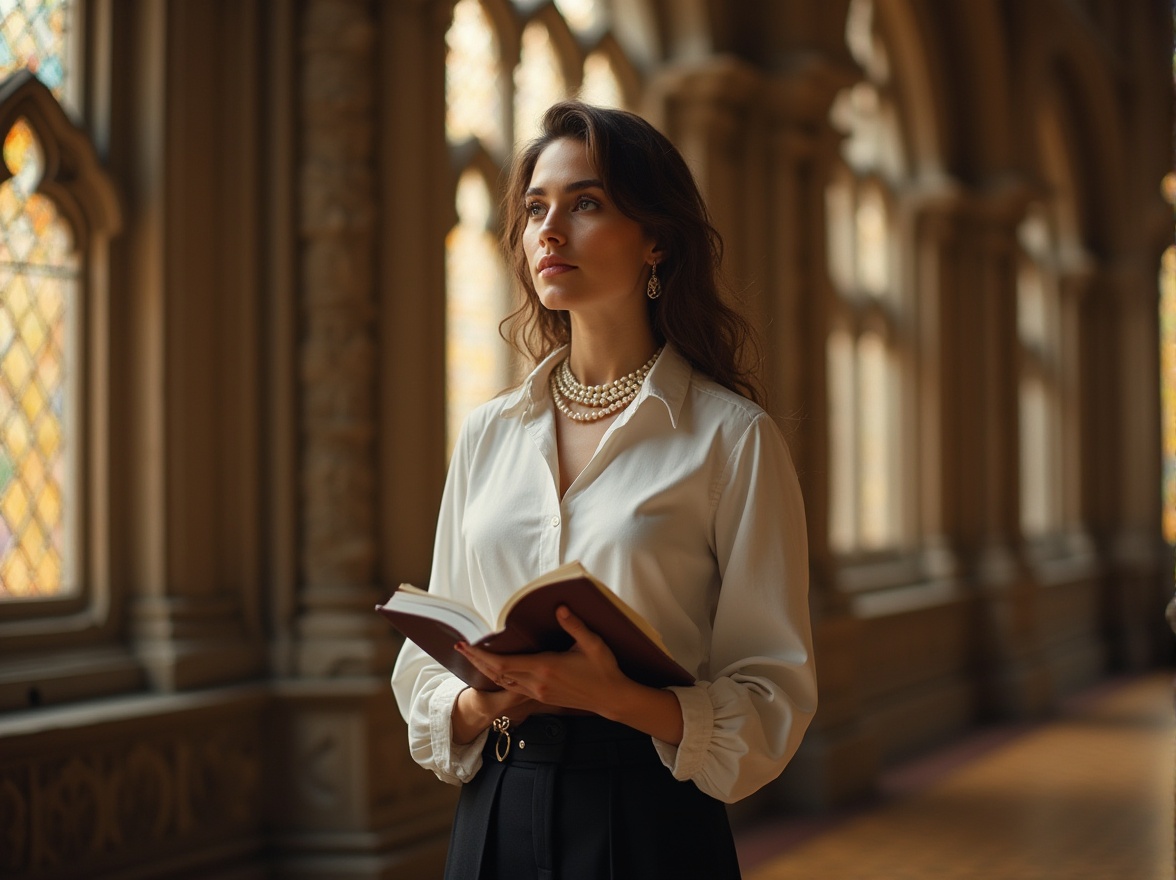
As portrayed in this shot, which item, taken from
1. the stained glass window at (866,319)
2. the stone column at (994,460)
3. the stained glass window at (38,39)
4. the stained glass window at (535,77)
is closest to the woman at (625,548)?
the stained glass window at (38,39)

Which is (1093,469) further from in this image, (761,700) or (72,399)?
(761,700)

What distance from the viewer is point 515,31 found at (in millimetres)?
5156

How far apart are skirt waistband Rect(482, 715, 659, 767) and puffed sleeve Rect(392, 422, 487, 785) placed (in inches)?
4.5

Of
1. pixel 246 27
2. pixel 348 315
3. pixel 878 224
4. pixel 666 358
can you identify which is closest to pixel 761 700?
pixel 666 358

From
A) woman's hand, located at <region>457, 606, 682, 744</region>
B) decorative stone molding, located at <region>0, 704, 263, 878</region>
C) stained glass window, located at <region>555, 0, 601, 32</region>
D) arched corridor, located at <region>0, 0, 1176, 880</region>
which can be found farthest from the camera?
stained glass window, located at <region>555, 0, 601, 32</region>

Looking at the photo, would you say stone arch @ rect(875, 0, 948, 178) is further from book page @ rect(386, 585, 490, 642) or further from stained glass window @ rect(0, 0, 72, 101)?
book page @ rect(386, 585, 490, 642)

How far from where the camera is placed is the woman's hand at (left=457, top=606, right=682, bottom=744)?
5.45 ft

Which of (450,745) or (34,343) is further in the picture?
(34,343)

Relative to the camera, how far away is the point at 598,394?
199 centimetres

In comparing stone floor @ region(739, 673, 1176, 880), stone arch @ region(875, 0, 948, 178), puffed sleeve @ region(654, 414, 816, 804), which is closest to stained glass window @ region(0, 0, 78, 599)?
puffed sleeve @ region(654, 414, 816, 804)

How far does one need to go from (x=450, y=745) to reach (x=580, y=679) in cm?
31

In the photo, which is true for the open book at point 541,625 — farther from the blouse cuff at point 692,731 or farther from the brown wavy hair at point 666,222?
the brown wavy hair at point 666,222

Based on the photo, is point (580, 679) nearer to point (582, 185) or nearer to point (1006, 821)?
point (582, 185)

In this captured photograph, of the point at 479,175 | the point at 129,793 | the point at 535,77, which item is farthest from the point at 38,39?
the point at 535,77
